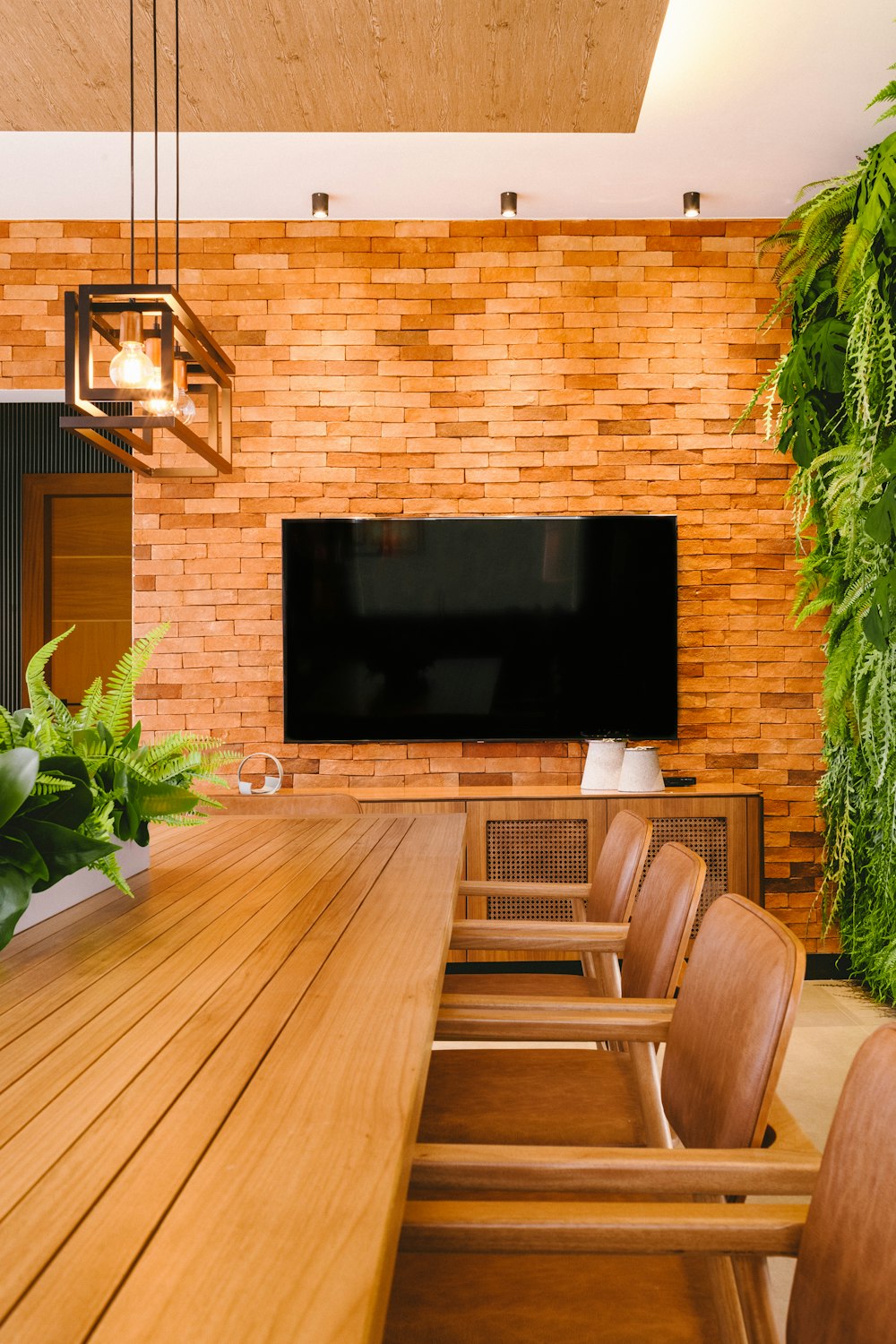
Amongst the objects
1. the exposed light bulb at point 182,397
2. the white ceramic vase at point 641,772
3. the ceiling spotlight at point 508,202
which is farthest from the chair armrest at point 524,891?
the ceiling spotlight at point 508,202

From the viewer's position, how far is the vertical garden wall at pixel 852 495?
9.45ft

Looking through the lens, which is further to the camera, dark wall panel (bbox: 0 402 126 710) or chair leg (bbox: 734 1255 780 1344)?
dark wall panel (bbox: 0 402 126 710)

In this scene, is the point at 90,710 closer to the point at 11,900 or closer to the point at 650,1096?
the point at 11,900

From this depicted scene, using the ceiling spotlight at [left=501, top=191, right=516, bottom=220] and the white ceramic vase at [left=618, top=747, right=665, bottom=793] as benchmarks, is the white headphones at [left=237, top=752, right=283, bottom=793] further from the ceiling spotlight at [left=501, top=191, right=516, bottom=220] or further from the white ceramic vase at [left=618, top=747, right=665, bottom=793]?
the ceiling spotlight at [left=501, top=191, right=516, bottom=220]

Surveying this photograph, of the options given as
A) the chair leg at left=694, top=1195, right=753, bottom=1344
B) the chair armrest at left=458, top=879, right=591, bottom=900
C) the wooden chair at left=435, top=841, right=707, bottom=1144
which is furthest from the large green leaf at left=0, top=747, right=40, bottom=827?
the chair armrest at left=458, top=879, right=591, bottom=900

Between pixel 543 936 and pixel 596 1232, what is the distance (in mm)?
876

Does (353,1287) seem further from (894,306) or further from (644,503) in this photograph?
(644,503)

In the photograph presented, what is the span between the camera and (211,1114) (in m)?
0.72

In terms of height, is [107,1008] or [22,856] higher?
[22,856]

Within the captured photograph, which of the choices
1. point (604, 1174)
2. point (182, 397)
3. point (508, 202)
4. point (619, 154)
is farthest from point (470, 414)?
point (604, 1174)

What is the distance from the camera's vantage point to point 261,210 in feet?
12.9

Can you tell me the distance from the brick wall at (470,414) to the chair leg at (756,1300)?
3174 mm

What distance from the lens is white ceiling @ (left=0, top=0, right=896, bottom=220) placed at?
9.51ft

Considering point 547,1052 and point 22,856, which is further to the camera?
point 547,1052
